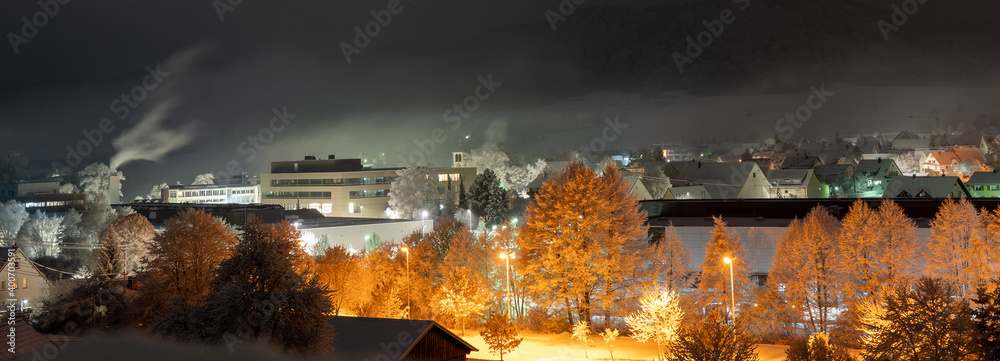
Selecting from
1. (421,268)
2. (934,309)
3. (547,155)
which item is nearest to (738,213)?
(421,268)

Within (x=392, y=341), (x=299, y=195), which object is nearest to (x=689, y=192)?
(x=299, y=195)

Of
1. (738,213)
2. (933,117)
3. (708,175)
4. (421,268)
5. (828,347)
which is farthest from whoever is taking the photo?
(933,117)

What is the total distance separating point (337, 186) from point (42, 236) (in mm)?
32395

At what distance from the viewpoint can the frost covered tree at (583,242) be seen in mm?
29969

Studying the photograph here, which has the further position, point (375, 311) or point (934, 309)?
point (375, 311)

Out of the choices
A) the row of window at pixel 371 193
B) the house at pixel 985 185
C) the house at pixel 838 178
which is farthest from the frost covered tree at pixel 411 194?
the house at pixel 985 185

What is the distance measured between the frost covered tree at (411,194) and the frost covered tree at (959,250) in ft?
163

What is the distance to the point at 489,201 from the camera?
211 ft

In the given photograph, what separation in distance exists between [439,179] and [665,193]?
30.3 metres

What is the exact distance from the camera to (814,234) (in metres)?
29.1

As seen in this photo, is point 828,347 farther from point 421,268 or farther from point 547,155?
point 547,155

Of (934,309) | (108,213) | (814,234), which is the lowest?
(934,309)

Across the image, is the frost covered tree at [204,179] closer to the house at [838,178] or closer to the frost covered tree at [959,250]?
the house at [838,178]

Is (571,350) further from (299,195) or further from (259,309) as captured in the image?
(299,195)
